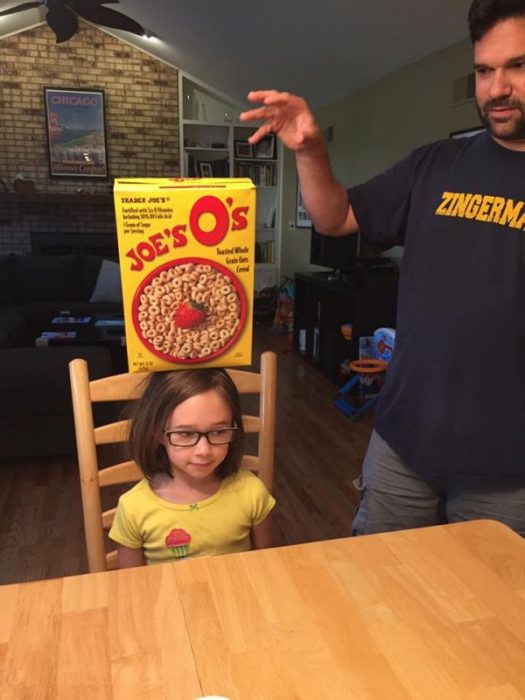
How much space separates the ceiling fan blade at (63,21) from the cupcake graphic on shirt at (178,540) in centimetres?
421

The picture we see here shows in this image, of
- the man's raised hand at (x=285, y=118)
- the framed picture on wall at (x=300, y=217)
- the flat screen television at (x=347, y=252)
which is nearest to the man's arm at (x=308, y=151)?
the man's raised hand at (x=285, y=118)

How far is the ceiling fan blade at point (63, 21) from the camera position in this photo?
410cm

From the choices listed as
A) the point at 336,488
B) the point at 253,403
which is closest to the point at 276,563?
the point at 336,488

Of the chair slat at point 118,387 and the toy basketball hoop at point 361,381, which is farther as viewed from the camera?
the toy basketball hoop at point 361,381

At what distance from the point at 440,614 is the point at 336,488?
1.99 m

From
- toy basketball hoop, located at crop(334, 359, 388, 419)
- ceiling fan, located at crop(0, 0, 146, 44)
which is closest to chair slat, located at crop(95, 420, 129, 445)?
toy basketball hoop, located at crop(334, 359, 388, 419)

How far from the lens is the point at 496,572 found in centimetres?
83

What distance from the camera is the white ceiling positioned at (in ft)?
10.9

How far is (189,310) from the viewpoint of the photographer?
857 mm

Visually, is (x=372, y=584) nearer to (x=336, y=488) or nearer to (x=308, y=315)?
(x=336, y=488)

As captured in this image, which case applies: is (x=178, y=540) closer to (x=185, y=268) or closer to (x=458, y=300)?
Result: (x=185, y=268)

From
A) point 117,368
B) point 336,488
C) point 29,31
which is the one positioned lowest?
point 336,488

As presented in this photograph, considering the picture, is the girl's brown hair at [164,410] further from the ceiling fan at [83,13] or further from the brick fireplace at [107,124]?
the brick fireplace at [107,124]

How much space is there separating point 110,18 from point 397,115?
2.12 m
